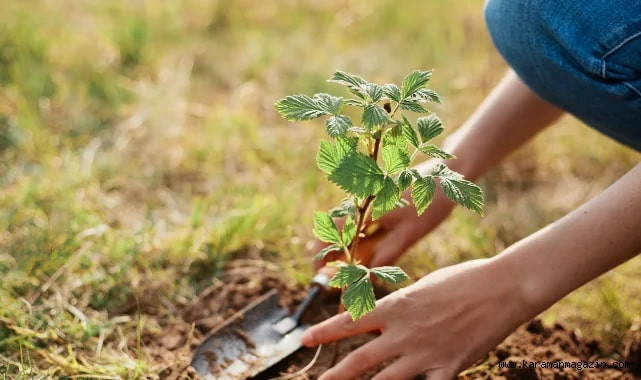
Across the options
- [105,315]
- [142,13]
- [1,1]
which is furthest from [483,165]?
[1,1]

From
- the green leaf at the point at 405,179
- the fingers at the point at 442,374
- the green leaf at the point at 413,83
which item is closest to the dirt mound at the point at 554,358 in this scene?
the fingers at the point at 442,374

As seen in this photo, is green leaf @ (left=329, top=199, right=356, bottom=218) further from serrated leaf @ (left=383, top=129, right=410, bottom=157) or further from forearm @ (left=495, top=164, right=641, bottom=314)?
forearm @ (left=495, top=164, right=641, bottom=314)

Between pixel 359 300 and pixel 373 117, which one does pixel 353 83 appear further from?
pixel 359 300

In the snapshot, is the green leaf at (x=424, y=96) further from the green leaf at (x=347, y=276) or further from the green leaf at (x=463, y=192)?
the green leaf at (x=347, y=276)

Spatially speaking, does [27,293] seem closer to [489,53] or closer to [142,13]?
[142,13]

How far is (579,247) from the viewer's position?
54.1 inches

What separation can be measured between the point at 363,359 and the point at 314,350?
29 centimetres

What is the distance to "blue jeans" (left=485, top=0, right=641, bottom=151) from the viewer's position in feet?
4.66

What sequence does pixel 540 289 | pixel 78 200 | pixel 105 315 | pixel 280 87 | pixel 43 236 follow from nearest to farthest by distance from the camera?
1. pixel 540 289
2. pixel 105 315
3. pixel 43 236
4. pixel 78 200
5. pixel 280 87

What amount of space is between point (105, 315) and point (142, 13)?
1.53 m

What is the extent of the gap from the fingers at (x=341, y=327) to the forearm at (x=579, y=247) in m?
0.25

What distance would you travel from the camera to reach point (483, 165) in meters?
1.84

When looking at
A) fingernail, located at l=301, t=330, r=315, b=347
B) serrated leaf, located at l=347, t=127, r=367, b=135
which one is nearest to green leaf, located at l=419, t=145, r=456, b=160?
serrated leaf, located at l=347, t=127, r=367, b=135

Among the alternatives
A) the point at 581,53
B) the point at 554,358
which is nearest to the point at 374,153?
the point at 581,53
